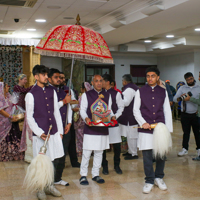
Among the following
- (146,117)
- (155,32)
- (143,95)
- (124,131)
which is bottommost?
(124,131)

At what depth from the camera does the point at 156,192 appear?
3832 millimetres

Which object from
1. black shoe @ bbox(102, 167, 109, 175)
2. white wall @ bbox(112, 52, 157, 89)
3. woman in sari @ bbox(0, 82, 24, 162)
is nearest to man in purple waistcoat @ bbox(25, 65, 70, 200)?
black shoe @ bbox(102, 167, 109, 175)

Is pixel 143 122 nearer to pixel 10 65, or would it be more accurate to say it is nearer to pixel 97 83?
pixel 97 83

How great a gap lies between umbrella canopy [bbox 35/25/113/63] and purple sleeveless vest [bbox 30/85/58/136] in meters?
0.49

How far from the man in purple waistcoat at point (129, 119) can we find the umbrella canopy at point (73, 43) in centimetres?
195

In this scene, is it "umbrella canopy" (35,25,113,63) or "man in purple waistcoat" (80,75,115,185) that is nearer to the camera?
"umbrella canopy" (35,25,113,63)

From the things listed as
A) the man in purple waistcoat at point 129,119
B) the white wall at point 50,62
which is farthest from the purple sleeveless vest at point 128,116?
the white wall at point 50,62

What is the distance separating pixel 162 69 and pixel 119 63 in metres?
2.27

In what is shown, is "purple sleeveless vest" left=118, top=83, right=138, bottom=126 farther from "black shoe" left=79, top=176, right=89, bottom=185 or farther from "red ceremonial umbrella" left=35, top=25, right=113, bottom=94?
"red ceremonial umbrella" left=35, top=25, right=113, bottom=94

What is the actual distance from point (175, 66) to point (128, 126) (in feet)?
31.0

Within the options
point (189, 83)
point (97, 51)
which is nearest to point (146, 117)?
point (97, 51)

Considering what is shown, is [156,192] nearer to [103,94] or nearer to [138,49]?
[103,94]

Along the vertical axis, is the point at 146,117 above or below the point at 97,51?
below

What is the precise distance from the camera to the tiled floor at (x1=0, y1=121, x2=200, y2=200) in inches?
145
